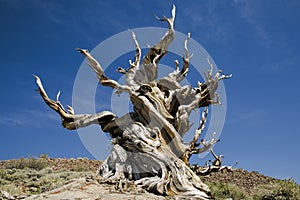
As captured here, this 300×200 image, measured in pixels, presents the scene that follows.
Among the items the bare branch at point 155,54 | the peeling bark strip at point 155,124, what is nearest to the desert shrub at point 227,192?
the peeling bark strip at point 155,124

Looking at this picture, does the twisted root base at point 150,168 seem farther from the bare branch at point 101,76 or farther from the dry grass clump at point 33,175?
the dry grass clump at point 33,175

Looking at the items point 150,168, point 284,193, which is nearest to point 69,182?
point 150,168

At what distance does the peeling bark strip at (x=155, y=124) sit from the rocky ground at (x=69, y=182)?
0.57 m

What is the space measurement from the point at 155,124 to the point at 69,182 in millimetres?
3058

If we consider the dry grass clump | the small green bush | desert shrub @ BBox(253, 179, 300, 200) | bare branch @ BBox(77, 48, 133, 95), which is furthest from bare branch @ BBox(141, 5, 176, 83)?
the small green bush

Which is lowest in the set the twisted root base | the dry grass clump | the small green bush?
the twisted root base

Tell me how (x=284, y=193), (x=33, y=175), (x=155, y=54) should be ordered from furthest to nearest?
(x=33, y=175), (x=284, y=193), (x=155, y=54)

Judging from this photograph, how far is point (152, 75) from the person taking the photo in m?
11.0

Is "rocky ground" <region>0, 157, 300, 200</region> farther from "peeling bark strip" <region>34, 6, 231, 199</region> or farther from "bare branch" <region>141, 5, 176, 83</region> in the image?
"bare branch" <region>141, 5, 176, 83</region>

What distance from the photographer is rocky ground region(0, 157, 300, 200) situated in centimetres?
752

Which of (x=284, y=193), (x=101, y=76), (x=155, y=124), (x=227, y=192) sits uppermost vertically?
(x=101, y=76)

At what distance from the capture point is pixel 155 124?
10.0 m

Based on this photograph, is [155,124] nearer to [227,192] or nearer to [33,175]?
[227,192]

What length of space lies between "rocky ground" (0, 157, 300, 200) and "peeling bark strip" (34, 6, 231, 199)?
57 cm
